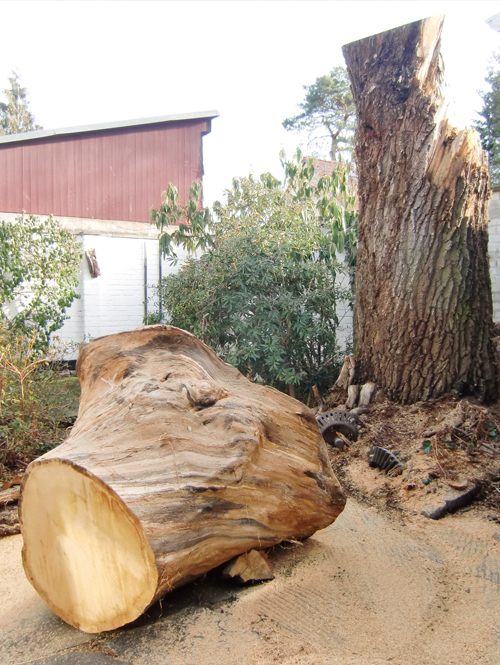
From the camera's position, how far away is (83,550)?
1.89 meters

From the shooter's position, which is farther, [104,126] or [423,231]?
[104,126]

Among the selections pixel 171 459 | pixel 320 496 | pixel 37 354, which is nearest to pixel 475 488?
pixel 320 496

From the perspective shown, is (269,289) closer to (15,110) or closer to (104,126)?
(104,126)

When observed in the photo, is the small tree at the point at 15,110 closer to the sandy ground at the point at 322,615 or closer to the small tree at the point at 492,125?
the small tree at the point at 492,125

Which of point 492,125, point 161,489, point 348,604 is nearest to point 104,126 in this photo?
point 161,489

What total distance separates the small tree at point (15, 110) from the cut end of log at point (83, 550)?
30626 mm

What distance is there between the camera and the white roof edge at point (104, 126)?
9148mm

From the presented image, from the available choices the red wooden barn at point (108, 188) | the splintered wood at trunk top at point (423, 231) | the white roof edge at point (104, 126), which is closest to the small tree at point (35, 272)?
the red wooden barn at point (108, 188)

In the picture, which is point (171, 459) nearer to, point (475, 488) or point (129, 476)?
point (129, 476)

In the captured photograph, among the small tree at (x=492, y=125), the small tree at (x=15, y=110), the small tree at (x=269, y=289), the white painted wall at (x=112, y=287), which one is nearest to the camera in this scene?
the small tree at (x=269, y=289)

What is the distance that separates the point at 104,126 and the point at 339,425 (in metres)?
8.41

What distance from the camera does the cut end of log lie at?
5.80 ft

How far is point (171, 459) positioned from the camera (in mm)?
2020

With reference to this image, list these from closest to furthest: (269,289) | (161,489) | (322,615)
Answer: (161,489), (322,615), (269,289)
